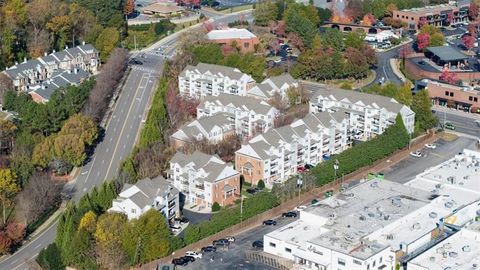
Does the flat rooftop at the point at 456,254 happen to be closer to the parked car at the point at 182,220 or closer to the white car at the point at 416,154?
the parked car at the point at 182,220

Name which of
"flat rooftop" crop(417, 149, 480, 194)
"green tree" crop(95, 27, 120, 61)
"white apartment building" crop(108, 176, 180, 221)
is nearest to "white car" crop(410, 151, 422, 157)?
"flat rooftop" crop(417, 149, 480, 194)

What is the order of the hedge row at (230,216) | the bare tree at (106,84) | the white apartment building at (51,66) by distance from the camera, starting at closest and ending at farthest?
the hedge row at (230,216) → the bare tree at (106,84) → the white apartment building at (51,66)

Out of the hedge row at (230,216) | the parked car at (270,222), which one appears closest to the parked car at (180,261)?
the hedge row at (230,216)

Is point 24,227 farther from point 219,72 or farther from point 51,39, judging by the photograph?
point 51,39

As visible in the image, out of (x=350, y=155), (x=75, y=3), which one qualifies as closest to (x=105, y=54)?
(x=75, y=3)

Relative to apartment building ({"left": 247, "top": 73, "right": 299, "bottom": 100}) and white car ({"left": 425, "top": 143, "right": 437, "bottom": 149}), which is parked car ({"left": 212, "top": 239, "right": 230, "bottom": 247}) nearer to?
white car ({"left": 425, "top": 143, "right": 437, "bottom": 149})

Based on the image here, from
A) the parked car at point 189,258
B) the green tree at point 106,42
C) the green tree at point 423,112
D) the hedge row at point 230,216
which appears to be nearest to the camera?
the parked car at point 189,258
